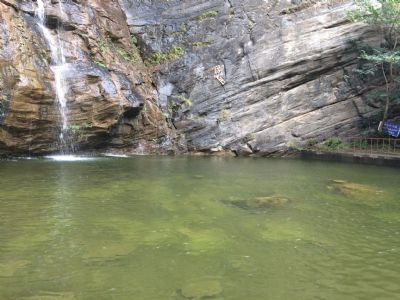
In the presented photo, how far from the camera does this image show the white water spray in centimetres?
1908

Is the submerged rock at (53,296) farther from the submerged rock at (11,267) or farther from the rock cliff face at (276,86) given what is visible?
the rock cliff face at (276,86)

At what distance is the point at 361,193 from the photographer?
11477 millimetres

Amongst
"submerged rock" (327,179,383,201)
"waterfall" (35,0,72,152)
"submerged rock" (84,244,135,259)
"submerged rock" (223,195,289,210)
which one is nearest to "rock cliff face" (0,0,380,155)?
"waterfall" (35,0,72,152)

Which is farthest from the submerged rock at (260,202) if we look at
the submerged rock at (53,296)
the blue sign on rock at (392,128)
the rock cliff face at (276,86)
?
the blue sign on rock at (392,128)

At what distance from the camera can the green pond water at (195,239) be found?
520 cm

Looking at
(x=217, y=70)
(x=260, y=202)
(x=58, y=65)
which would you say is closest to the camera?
(x=260, y=202)

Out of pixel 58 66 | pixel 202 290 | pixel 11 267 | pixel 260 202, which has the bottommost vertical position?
pixel 202 290

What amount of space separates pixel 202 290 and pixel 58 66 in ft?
56.4

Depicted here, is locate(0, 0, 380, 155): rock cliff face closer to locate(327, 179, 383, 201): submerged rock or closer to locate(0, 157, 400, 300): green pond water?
locate(0, 157, 400, 300): green pond water

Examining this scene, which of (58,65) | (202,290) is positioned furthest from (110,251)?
(58,65)

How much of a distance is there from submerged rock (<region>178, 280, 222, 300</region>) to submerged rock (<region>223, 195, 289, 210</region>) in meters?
4.27

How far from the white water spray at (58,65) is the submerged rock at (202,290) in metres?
15.4

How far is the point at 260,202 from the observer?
9.99m

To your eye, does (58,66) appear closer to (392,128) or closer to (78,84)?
(78,84)
